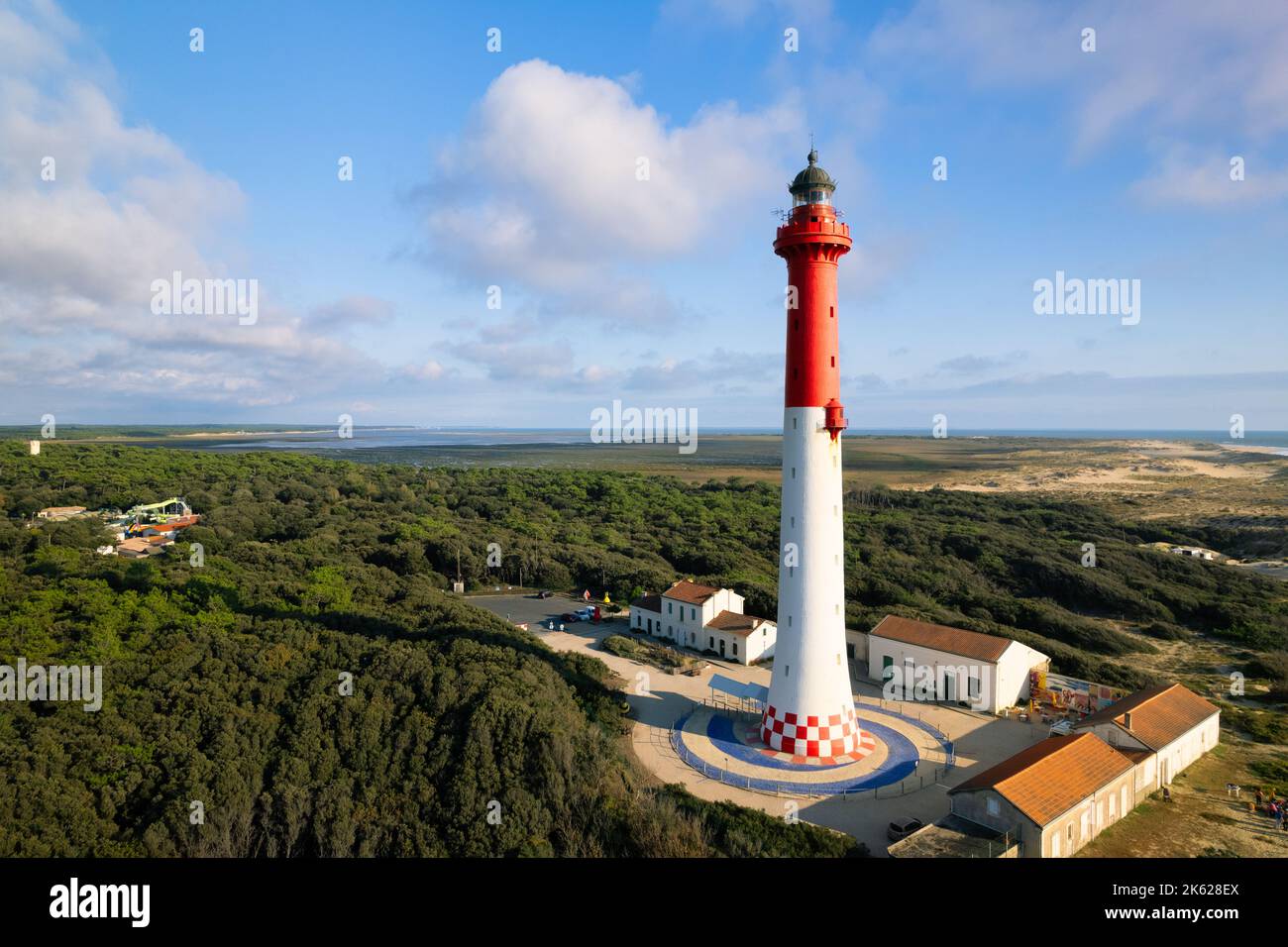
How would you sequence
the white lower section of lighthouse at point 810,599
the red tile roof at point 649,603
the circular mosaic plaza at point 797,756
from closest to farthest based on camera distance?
the white lower section of lighthouse at point 810,599
the circular mosaic plaza at point 797,756
the red tile roof at point 649,603

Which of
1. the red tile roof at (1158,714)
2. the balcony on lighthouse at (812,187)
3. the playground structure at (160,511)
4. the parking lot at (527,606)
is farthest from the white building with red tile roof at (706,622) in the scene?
the playground structure at (160,511)

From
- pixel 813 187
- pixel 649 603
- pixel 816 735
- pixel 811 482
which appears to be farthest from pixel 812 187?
pixel 649 603

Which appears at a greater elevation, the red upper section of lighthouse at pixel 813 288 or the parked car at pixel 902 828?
the red upper section of lighthouse at pixel 813 288

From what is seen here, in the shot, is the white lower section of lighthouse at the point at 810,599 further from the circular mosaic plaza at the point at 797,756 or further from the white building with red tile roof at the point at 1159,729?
the white building with red tile roof at the point at 1159,729

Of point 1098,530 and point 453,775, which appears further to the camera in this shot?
point 1098,530

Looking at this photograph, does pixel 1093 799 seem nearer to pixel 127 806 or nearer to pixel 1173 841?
pixel 1173 841

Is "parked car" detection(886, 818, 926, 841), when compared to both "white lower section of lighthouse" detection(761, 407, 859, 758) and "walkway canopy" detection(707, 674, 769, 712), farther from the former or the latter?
"walkway canopy" detection(707, 674, 769, 712)
